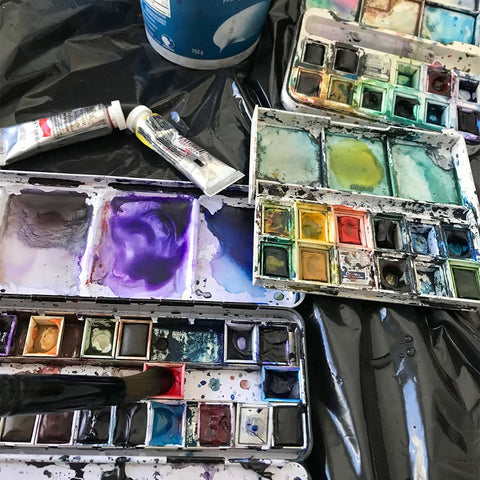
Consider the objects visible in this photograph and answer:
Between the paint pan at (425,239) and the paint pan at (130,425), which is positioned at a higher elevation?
the paint pan at (425,239)

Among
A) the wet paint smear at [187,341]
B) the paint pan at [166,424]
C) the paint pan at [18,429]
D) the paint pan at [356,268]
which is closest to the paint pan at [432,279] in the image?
the paint pan at [356,268]

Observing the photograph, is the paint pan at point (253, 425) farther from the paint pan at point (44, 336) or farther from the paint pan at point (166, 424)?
the paint pan at point (44, 336)

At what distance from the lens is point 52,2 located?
5.67 ft

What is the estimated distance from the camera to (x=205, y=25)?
1440 millimetres

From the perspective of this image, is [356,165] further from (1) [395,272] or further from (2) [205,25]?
(2) [205,25]

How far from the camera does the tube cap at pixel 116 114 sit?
1.53m

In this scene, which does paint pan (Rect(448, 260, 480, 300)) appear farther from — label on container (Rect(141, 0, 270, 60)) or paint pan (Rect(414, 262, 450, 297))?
label on container (Rect(141, 0, 270, 60))

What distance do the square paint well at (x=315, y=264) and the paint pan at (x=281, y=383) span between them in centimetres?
25

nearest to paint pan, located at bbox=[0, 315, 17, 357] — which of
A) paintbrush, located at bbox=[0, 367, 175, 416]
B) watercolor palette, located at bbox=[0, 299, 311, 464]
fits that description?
watercolor palette, located at bbox=[0, 299, 311, 464]

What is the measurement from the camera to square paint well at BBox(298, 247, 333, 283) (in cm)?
132

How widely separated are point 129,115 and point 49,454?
3.24 feet

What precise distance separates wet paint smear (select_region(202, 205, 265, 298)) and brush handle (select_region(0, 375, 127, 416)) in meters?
0.48

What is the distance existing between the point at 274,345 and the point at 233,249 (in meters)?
0.30

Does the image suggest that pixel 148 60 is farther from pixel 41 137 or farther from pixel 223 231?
pixel 223 231
